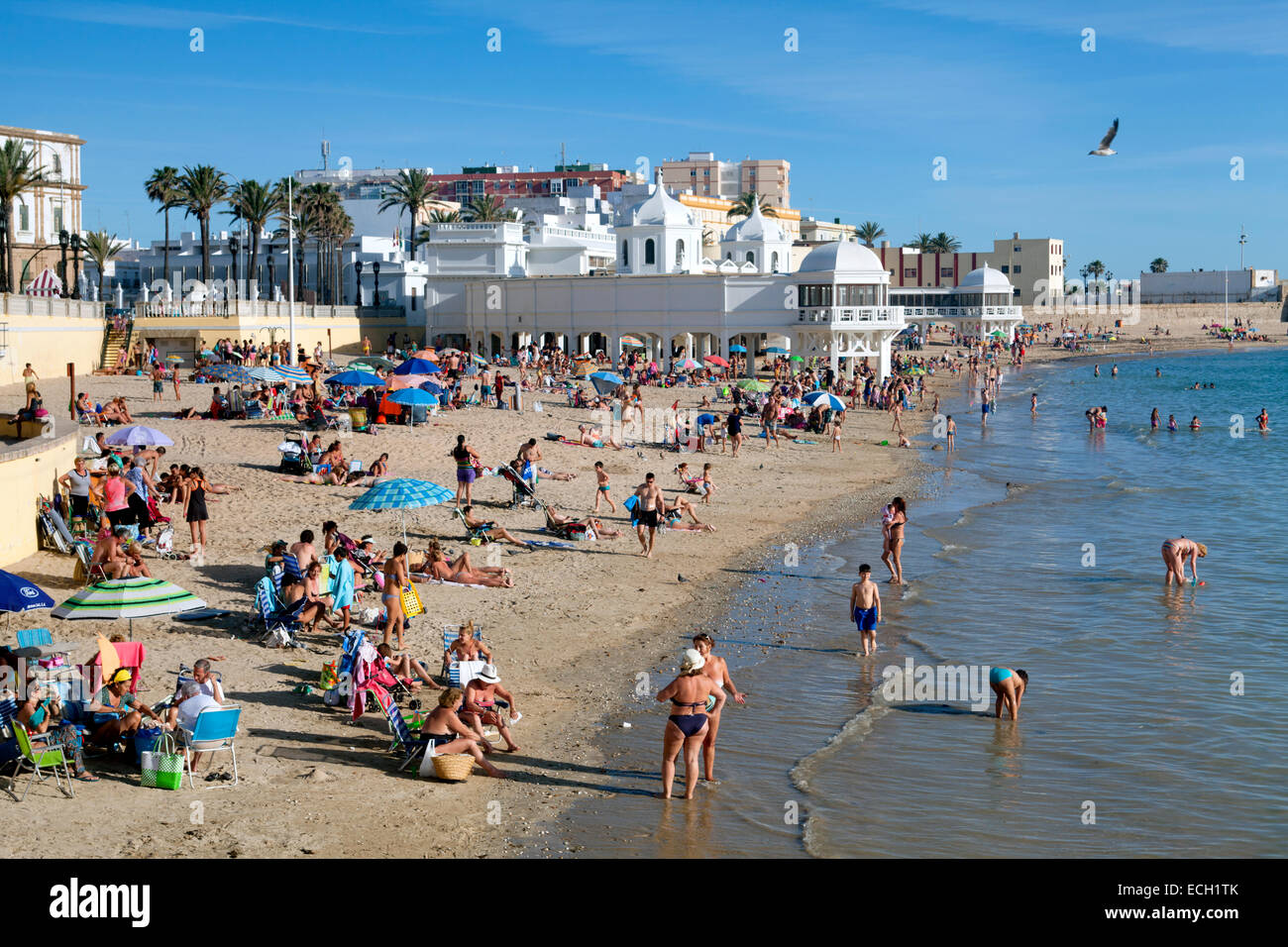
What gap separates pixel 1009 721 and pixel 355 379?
1819 cm

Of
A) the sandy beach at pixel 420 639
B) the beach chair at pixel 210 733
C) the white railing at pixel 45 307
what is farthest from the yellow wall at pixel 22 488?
the white railing at pixel 45 307

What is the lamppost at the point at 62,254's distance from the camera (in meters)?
60.7

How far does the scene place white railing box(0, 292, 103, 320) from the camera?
3394 cm

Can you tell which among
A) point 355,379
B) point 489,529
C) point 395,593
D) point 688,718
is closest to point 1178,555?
point 489,529

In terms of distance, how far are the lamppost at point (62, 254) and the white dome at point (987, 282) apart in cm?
6819

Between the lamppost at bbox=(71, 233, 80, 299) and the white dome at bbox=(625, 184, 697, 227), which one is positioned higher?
the white dome at bbox=(625, 184, 697, 227)

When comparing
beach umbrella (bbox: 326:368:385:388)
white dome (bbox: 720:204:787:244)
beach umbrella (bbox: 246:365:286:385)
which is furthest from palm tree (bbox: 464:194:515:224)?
beach umbrella (bbox: 326:368:385:388)

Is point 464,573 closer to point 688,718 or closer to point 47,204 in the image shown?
point 688,718

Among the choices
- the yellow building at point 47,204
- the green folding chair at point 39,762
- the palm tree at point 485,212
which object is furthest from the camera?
the palm tree at point 485,212

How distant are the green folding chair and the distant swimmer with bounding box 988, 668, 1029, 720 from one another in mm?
9344

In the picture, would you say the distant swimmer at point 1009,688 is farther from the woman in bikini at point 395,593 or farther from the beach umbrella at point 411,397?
the beach umbrella at point 411,397

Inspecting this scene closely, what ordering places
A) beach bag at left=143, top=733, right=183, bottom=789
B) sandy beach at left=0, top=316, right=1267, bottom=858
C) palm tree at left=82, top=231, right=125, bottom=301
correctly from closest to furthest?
1. sandy beach at left=0, top=316, right=1267, bottom=858
2. beach bag at left=143, top=733, right=183, bottom=789
3. palm tree at left=82, top=231, right=125, bottom=301

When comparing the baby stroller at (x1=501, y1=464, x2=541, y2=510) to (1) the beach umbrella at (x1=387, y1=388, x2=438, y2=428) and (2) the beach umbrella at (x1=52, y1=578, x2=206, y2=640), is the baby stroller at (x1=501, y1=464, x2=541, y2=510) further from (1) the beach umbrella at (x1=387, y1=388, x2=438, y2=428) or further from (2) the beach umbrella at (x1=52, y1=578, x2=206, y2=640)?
(2) the beach umbrella at (x1=52, y1=578, x2=206, y2=640)

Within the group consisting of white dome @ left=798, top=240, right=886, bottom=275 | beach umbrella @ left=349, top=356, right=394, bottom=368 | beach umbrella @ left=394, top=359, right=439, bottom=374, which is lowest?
beach umbrella @ left=394, top=359, right=439, bottom=374
